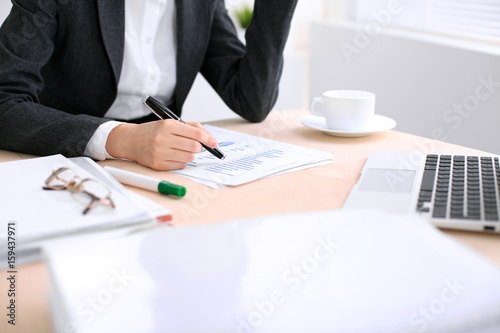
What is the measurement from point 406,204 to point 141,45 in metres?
0.87

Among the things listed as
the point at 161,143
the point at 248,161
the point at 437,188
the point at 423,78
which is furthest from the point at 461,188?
the point at 423,78

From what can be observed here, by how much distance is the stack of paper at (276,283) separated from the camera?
466mm

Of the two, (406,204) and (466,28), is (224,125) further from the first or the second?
(466,28)

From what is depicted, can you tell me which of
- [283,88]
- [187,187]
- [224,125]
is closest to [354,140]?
[224,125]

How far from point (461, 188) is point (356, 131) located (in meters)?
0.41

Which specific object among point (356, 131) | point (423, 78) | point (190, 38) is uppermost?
point (190, 38)

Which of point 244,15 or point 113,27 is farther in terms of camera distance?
point 244,15

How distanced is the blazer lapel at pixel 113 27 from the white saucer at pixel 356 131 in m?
0.44

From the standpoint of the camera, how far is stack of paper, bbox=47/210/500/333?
18.3 inches

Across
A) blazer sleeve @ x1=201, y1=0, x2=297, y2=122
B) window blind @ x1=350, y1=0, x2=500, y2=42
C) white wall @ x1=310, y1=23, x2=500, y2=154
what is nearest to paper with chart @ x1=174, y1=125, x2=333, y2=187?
blazer sleeve @ x1=201, y1=0, x2=297, y2=122

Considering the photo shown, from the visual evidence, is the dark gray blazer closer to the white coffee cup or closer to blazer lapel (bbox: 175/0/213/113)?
blazer lapel (bbox: 175/0/213/113)

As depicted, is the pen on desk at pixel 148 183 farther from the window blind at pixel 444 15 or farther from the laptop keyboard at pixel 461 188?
the window blind at pixel 444 15

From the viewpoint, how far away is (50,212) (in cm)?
69

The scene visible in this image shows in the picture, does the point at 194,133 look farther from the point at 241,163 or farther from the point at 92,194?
the point at 92,194
